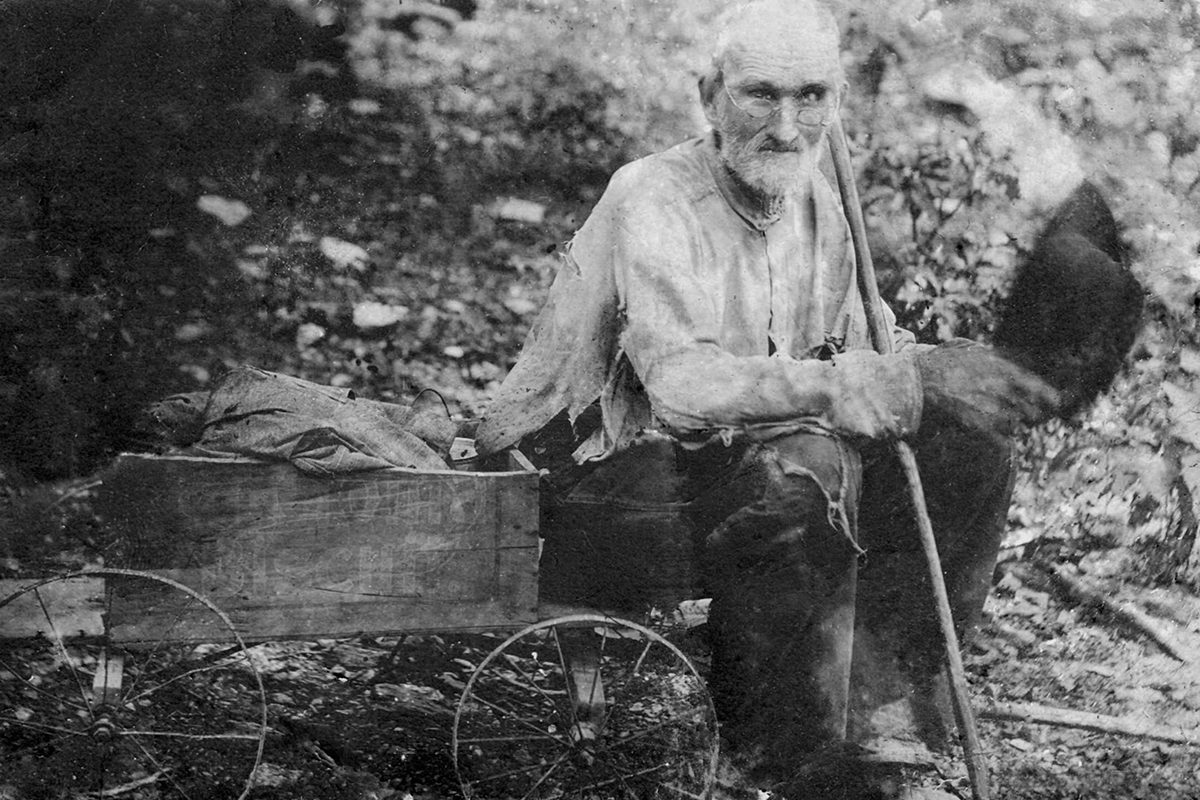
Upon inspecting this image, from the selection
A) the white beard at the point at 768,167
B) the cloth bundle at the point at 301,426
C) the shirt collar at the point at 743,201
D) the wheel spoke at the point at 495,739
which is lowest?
the wheel spoke at the point at 495,739

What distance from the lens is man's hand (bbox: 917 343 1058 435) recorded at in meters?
4.07

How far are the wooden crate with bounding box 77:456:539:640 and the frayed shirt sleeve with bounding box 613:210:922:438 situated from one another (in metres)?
0.44

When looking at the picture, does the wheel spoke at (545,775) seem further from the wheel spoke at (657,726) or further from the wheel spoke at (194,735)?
the wheel spoke at (194,735)

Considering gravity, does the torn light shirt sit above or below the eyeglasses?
below

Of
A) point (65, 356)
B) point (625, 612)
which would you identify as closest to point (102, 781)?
point (65, 356)

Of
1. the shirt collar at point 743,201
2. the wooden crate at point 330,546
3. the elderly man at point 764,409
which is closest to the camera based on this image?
the wooden crate at point 330,546

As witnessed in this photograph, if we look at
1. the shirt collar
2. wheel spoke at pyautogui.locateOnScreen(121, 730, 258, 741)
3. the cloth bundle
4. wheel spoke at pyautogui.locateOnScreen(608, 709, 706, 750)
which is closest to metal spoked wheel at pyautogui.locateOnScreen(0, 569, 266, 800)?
wheel spoke at pyautogui.locateOnScreen(121, 730, 258, 741)

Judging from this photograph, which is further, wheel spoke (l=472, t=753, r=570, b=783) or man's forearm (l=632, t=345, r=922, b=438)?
wheel spoke (l=472, t=753, r=570, b=783)

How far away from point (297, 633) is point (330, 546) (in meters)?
0.25

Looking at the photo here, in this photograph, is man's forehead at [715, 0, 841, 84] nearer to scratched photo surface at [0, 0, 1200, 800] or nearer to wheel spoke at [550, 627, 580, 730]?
scratched photo surface at [0, 0, 1200, 800]

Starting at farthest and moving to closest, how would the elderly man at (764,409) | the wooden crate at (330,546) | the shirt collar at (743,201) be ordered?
the shirt collar at (743,201) → the elderly man at (764,409) → the wooden crate at (330,546)

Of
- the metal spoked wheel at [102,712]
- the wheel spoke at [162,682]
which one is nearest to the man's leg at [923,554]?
the metal spoked wheel at [102,712]

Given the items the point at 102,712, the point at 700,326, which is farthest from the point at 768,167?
the point at 102,712

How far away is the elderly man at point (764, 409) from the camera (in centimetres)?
388
